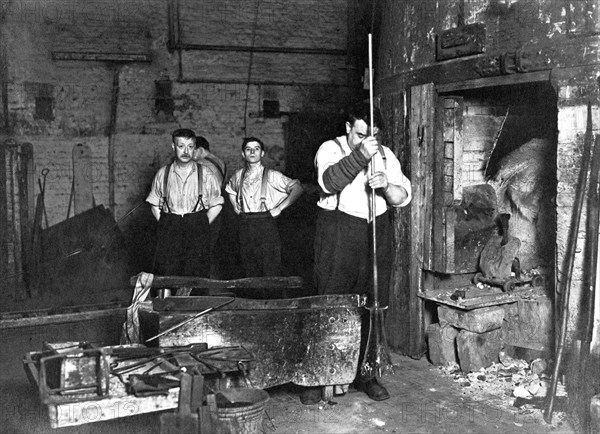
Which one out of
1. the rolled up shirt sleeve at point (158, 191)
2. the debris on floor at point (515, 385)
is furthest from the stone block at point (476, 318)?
the rolled up shirt sleeve at point (158, 191)

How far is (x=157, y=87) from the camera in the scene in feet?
36.7

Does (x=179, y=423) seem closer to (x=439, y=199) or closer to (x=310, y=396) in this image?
(x=310, y=396)

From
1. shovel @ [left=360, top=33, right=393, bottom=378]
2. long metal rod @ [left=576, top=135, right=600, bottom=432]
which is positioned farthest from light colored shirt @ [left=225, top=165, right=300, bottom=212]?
long metal rod @ [left=576, top=135, right=600, bottom=432]

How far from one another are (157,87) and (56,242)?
2.85m

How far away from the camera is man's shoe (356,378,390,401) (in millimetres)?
5951

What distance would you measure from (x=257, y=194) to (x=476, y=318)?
8.37ft

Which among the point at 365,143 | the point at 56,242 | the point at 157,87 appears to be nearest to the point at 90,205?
the point at 56,242

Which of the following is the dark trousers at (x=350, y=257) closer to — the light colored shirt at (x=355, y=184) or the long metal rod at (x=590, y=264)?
the light colored shirt at (x=355, y=184)

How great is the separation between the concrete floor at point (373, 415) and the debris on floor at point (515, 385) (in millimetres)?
23

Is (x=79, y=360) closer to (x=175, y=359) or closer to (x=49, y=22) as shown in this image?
(x=175, y=359)

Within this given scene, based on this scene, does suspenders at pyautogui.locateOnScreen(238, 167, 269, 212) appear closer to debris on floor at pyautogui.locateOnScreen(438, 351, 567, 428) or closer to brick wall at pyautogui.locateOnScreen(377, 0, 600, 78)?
brick wall at pyautogui.locateOnScreen(377, 0, 600, 78)

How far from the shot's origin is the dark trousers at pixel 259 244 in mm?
7551

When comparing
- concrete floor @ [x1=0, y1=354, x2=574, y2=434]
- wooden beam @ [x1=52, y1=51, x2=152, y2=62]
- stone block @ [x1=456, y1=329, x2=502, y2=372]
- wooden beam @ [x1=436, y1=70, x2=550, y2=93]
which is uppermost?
wooden beam @ [x1=52, y1=51, x2=152, y2=62]

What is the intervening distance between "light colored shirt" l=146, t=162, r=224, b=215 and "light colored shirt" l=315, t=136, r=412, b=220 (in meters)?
1.63
